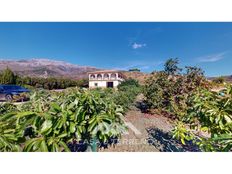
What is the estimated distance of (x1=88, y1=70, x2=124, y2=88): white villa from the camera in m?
4.43

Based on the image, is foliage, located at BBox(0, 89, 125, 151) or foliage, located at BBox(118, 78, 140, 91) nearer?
foliage, located at BBox(0, 89, 125, 151)

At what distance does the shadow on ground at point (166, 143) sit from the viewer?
122 inches

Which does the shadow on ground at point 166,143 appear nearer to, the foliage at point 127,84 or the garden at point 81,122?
the garden at point 81,122

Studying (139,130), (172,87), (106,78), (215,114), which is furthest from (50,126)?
(172,87)

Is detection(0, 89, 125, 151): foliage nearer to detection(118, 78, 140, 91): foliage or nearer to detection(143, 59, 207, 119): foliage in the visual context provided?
detection(143, 59, 207, 119): foliage

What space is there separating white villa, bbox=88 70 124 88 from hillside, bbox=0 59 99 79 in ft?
1.13

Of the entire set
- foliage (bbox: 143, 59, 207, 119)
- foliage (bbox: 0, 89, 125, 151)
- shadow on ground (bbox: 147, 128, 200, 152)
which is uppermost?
foliage (bbox: 143, 59, 207, 119)

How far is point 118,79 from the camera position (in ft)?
18.5

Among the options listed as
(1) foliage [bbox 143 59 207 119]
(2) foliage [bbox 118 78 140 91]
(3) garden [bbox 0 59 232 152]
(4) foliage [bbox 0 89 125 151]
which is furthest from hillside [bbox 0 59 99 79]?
(1) foliage [bbox 143 59 207 119]

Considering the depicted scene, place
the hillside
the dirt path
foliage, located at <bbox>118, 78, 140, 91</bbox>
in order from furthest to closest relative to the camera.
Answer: foliage, located at <bbox>118, 78, 140, 91</bbox>
the hillside
the dirt path

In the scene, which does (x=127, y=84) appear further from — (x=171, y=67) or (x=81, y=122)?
(x=81, y=122)
